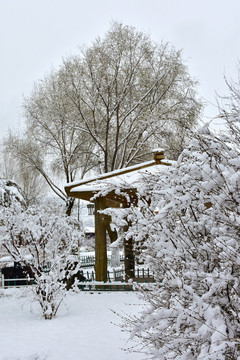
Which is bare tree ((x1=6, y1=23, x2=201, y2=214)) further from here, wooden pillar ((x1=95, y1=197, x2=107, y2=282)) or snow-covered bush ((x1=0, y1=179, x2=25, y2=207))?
wooden pillar ((x1=95, y1=197, x2=107, y2=282))

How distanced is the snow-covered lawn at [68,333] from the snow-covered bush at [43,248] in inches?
20.6

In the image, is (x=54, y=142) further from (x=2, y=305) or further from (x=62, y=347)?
(x=62, y=347)

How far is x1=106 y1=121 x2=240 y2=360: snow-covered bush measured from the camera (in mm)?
2961

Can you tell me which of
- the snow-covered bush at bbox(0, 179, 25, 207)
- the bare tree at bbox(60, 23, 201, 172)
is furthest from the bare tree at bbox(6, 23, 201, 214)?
the snow-covered bush at bbox(0, 179, 25, 207)

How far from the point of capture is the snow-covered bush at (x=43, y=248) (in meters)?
8.57

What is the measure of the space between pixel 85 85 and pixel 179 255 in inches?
658

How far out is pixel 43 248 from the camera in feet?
30.7

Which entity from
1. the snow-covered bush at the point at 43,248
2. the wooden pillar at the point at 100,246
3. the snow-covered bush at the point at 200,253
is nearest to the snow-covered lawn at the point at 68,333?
the snow-covered bush at the point at 43,248

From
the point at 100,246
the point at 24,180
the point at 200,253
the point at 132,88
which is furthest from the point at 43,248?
the point at 24,180

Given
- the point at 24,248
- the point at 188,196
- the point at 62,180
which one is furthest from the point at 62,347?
the point at 62,180

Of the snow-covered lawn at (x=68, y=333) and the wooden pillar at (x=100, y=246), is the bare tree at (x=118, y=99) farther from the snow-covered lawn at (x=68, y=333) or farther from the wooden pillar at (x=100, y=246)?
the snow-covered lawn at (x=68, y=333)

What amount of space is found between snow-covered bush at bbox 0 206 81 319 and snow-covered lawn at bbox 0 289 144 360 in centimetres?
52

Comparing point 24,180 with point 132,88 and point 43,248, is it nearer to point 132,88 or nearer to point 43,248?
point 132,88

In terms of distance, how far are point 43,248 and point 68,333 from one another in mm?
2592
